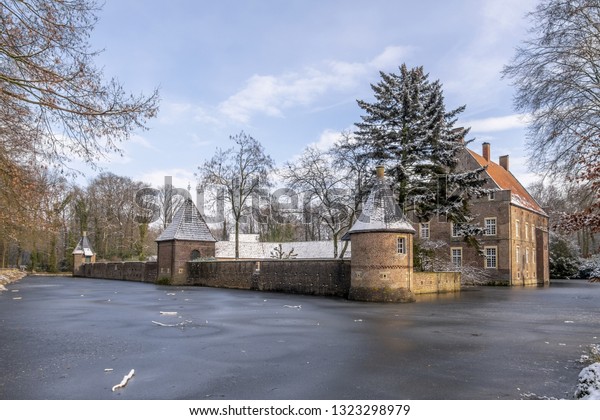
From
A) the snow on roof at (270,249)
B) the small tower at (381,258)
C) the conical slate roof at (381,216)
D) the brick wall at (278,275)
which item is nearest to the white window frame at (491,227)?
the snow on roof at (270,249)

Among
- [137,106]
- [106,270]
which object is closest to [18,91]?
[137,106]

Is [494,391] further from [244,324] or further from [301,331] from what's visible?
[244,324]

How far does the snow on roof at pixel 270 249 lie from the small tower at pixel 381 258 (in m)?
19.1

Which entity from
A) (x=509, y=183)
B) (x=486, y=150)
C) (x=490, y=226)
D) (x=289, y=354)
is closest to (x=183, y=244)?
(x=490, y=226)

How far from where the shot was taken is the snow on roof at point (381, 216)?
20781mm

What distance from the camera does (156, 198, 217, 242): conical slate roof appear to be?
114 ft

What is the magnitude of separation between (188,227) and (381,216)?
18.7 m

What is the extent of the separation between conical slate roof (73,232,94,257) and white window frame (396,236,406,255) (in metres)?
41.1

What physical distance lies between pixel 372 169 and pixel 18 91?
846 inches

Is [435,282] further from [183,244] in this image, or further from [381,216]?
[183,244]

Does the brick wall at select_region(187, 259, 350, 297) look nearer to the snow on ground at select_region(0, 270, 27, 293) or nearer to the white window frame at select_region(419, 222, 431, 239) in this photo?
the snow on ground at select_region(0, 270, 27, 293)

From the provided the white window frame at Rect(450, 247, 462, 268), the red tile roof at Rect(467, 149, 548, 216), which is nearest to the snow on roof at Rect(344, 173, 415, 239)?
the red tile roof at Rect(467, 149, 548, 216)

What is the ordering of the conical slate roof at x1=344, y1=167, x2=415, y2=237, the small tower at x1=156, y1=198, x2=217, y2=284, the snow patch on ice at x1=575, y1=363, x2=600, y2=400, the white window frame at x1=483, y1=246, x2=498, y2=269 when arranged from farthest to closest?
1. the white window frame at x1=483, y1=246, x2=498, y2=269
2. the small tower at x1=156, y1=198, x2=217, y2=284
3. the conical slate roof at x1=344, y1=167, x2=415, y2=237
4. the snow patch on ice at x1=575, y1=363, x2=600, y2=400

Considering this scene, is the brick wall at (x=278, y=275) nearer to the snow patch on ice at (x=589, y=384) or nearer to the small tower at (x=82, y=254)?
the snow patch on ice at (x=589, y=384)
